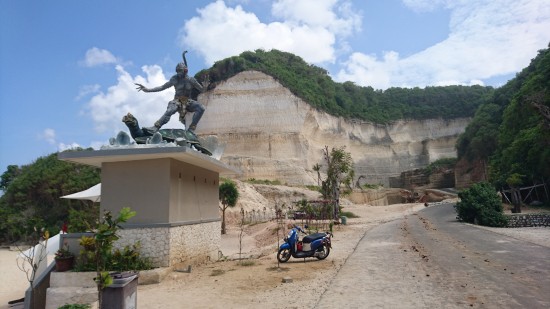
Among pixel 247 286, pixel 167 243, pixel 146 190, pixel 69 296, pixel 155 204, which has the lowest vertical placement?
pixel 69 296

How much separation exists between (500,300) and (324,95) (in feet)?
230

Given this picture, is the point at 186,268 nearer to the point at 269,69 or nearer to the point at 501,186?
the point at 501,186

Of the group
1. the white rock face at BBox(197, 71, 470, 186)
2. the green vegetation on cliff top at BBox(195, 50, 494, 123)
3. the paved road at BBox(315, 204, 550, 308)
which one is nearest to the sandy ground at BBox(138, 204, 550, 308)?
the paved road at BBox(315, 204, 550, 308)

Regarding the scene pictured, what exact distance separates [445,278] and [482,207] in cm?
1545

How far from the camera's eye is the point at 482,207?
19.8 m

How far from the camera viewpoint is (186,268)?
916cm

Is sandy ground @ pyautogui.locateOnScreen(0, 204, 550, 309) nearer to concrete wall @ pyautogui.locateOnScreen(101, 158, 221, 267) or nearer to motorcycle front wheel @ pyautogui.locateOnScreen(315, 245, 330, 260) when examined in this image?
motorcycle front wheel @ pyautogui.locateOnScreen(315, 245, 330, 260)

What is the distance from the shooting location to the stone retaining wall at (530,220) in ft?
59.4

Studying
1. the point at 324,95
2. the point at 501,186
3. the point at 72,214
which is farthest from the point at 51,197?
the point at 324,95

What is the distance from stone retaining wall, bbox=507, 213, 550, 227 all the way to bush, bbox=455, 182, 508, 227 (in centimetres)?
40

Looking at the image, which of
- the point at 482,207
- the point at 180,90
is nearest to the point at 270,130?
the point at 482,207

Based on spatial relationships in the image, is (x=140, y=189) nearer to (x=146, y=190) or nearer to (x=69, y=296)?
(x=146, y=190)

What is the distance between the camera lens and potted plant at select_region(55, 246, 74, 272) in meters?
8.10

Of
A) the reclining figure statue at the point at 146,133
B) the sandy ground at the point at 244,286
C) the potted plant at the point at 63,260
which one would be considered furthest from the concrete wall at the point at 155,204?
the potted plant at the point at 63,260
